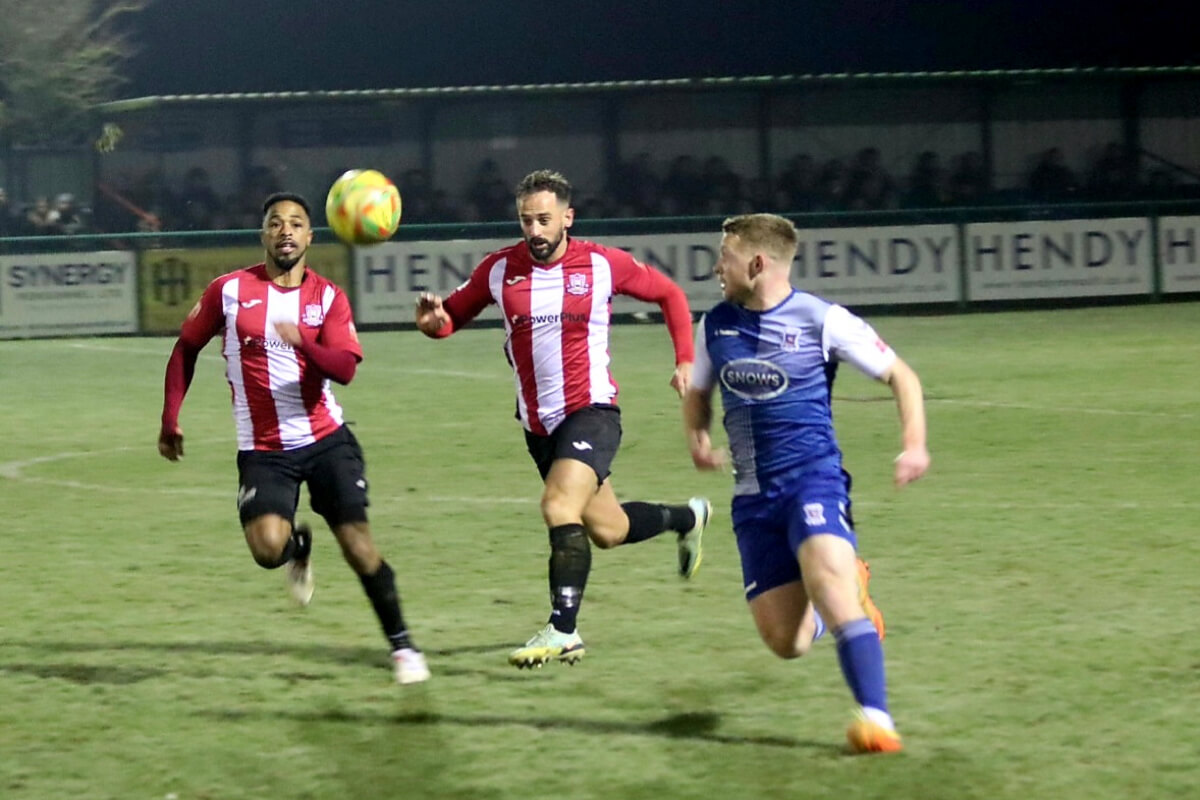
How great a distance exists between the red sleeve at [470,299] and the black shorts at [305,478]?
708 millimetres

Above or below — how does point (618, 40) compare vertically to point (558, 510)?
above

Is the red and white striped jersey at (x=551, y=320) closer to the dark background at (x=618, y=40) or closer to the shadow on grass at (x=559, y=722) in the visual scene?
the shadow on grass at (x=559, y=722)

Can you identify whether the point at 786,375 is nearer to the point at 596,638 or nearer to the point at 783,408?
Result: the point at 783,408

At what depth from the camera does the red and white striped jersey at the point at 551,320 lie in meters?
7.55

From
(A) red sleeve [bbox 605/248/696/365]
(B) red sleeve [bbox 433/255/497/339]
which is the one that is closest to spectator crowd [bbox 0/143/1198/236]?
(A) red sleeve [bbox 605/248/696/365]

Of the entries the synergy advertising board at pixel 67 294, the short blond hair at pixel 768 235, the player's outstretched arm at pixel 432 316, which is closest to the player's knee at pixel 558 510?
the player's outstretched arm at pixel 432 316

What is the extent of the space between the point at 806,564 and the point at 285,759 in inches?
68.1

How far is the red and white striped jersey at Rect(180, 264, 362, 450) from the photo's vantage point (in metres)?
7.25

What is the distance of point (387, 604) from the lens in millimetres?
6953

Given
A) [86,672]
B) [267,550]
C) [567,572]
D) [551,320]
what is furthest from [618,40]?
[86,672]

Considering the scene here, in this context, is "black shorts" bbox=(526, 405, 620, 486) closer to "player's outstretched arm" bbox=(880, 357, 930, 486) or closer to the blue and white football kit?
the blue and white football kit

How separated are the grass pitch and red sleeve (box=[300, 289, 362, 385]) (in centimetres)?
114

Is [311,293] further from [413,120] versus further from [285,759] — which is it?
[413,120]

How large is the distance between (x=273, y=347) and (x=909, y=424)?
8.99 ft
